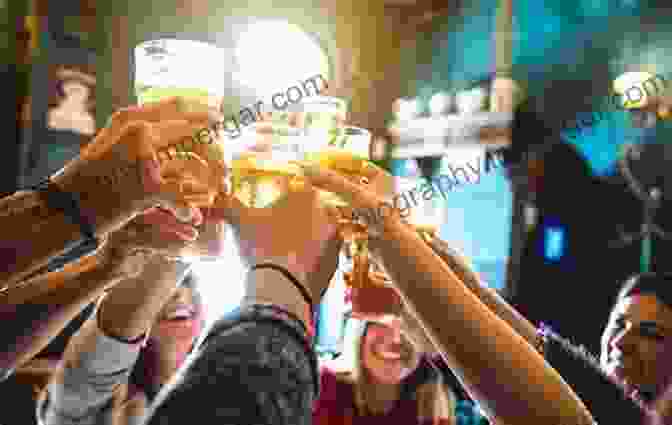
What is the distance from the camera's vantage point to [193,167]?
4.14 feet

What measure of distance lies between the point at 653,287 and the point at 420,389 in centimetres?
86

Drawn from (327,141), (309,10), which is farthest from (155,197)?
(309,10)

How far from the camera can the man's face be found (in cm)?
204

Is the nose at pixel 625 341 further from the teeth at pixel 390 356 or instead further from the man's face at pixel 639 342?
the teeth at pixel 390 356

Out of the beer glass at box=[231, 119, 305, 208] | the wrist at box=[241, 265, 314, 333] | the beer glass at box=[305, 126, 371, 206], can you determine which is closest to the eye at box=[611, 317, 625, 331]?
the beer glass at box=[305, 126, 371, 206]

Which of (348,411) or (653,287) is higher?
(653,287)

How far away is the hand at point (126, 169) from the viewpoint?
3.18 feet

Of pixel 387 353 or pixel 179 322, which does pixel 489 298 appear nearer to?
pixel 387 353

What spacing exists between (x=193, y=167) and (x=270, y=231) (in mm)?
396

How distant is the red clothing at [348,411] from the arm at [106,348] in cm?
108

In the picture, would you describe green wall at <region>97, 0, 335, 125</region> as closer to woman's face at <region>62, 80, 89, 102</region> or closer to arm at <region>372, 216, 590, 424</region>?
woman's face at <region>62, 80, 89, 102</region>

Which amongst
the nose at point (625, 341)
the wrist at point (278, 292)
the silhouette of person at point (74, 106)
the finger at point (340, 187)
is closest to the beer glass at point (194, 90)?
the finger at point (340, 187)

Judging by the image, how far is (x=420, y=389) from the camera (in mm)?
2434

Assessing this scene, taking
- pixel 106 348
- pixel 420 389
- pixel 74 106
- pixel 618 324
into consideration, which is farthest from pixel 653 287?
pixel 74 106
